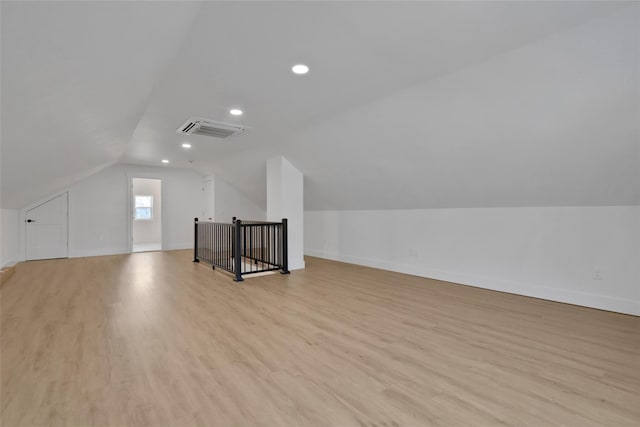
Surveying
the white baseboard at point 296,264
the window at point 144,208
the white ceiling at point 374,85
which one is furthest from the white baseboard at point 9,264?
the white baseboard at point 296,264

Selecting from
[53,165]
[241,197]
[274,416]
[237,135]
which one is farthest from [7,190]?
[241,197]

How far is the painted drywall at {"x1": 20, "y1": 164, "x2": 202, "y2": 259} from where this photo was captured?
7859mm

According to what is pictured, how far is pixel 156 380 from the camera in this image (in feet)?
6.65

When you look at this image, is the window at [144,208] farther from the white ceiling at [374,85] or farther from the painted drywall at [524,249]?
the painted drywall at [524,249]

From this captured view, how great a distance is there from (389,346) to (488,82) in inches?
103

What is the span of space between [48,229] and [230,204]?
173 inches

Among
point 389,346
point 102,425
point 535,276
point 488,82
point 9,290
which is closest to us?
point 102,425

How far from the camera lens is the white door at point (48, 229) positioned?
23.6ft

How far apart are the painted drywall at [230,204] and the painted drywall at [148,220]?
3.03 metres

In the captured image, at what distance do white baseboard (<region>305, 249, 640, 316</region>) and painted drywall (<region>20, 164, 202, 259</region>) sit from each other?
6048 mm

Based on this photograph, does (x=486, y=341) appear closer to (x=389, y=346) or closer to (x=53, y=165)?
(x=389, y=346)

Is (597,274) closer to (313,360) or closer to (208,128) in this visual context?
(313,360)

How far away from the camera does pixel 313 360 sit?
7.61 feet

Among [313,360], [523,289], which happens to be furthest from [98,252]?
[523,289]
